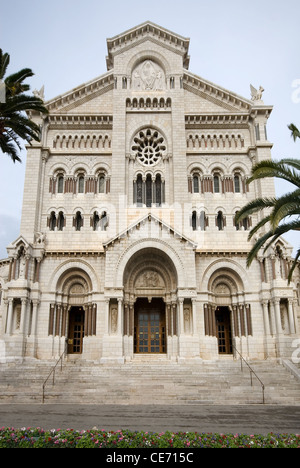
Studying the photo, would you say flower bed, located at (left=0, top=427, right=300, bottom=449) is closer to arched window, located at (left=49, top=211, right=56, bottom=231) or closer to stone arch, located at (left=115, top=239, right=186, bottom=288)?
stone arch, located at (left=115, top=239, right=186, bottom=288)

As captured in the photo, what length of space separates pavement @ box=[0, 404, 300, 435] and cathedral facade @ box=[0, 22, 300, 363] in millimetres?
7678

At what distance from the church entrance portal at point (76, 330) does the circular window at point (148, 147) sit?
12472 mm

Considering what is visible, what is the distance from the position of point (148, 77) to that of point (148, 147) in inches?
246

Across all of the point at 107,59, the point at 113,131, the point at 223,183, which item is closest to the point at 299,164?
the point at 223,183

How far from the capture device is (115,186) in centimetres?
2967

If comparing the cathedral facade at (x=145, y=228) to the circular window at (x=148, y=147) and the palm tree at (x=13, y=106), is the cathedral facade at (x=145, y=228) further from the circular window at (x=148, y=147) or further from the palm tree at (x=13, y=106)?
the palm tree at (x=13, y=106)

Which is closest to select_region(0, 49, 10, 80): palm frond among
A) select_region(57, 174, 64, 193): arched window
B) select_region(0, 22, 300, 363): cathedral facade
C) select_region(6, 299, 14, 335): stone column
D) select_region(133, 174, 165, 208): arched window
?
select_region(0, 22, 300, 363): cathedral facade

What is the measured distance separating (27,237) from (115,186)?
24.1 feet

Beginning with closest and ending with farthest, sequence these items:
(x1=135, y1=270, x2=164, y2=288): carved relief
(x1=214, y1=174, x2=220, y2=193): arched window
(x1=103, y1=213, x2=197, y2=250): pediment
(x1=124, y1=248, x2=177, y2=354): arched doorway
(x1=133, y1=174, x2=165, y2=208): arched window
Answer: (x1=103, y1=213, x2=197, y2=250): pediment → (x1=124, y1=248, x2=177, y2=354): arched doorway → (x1=135, y1=270, x2=164, y2=288): carved relief → (x1=133, y1=174, x2=165, y2=208): arched window → (x1=214, y1=174, x2=220, y2=193): arched window

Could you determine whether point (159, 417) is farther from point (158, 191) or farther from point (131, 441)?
Result: point (158, 191)

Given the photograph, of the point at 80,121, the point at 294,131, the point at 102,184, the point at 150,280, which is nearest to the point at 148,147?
the point at 102,184

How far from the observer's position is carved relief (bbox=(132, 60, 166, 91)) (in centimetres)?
3266

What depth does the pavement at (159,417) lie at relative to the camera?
42.7 ft
